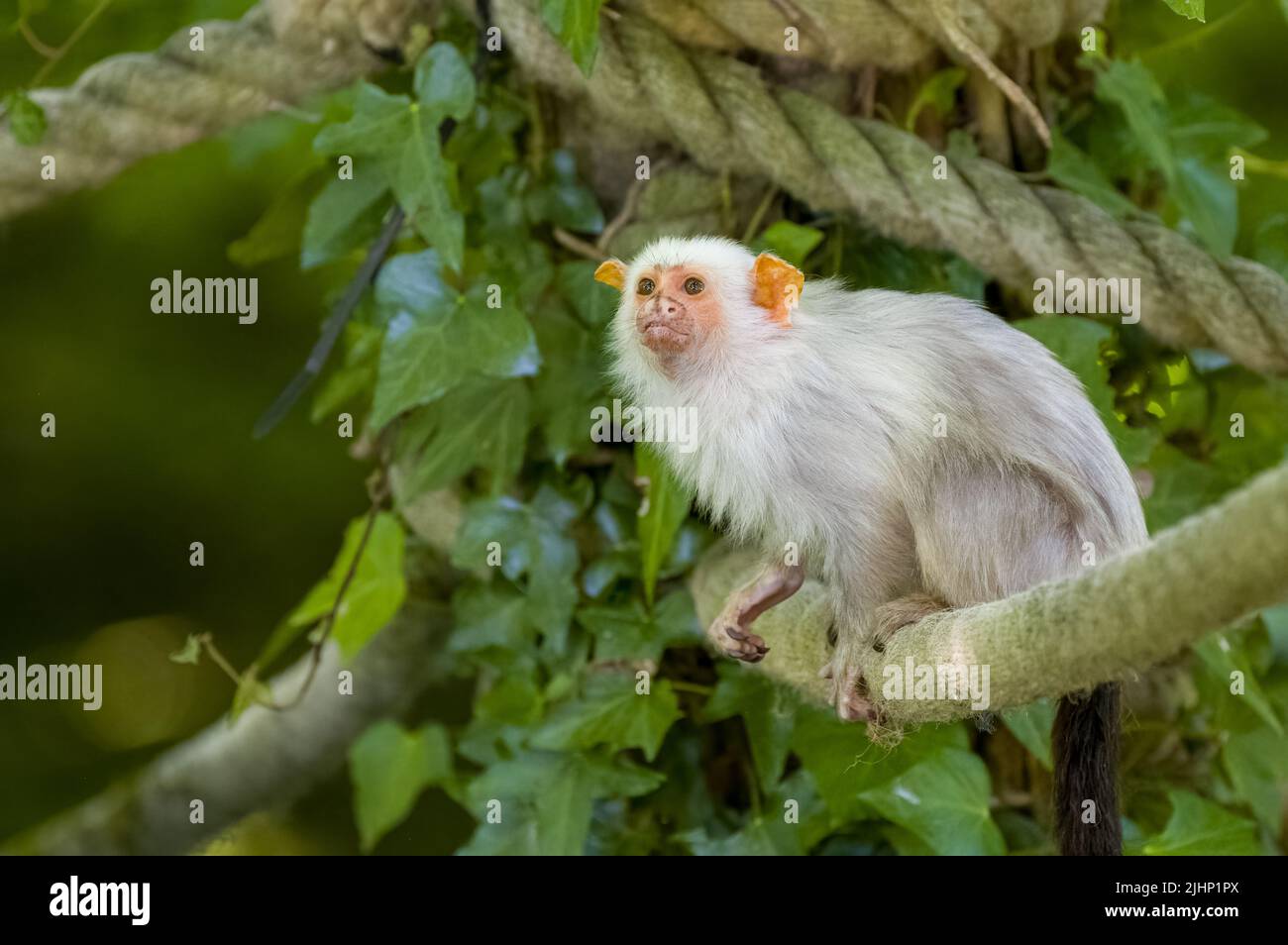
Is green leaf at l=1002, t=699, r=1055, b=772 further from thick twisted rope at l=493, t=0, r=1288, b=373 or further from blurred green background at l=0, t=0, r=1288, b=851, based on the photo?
blurred green background at l=0, t=0, r=1288, b=851

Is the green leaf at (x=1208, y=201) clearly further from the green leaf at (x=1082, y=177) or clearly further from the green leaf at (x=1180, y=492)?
the green leaf at (x=1180, y=492)

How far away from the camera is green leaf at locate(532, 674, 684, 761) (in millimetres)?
1832

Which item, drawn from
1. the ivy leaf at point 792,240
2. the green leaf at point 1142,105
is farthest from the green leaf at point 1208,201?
the ivy leaf at point 792,240

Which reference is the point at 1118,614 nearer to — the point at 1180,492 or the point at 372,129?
the point at 1180,492

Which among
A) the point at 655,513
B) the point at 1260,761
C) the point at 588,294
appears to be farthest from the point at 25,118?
the point at 1260,761

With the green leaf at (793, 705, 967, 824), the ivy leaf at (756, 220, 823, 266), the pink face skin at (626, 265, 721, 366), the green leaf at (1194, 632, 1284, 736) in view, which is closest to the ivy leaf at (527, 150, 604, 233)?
the ivy leaf at (756, 220, 823, 266)

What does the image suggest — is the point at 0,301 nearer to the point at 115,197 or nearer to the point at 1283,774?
the point at 115,197

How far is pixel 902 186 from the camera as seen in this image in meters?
1.60

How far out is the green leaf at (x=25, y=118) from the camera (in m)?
1.88

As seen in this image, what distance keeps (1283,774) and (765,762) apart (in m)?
0.73

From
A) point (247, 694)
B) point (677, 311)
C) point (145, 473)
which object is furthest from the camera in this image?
point (145, 473)

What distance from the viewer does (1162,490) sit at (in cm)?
178

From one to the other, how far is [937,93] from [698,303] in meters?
0.63

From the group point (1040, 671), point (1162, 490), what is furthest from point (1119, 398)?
point (1040, 671)
